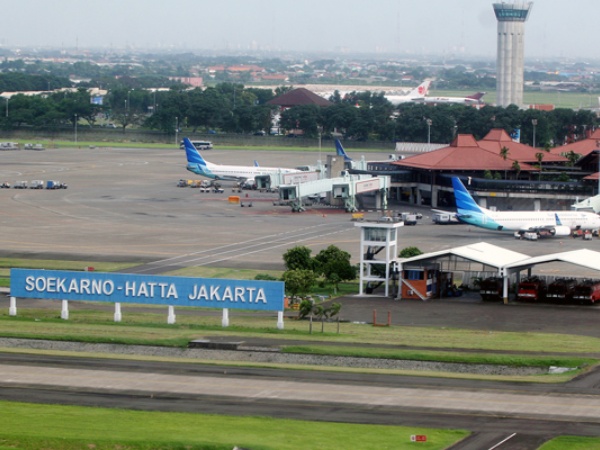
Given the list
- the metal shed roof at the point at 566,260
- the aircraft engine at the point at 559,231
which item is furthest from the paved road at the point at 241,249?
the metal shed roof at the point at 566,260

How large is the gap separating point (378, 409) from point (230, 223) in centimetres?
8501

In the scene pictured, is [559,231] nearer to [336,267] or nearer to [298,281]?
[336,267]

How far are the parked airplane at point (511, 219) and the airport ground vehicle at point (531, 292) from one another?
132ft

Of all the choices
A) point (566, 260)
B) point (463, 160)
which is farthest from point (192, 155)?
point (566, 260)

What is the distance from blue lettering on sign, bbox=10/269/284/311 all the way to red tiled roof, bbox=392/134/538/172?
295 ft

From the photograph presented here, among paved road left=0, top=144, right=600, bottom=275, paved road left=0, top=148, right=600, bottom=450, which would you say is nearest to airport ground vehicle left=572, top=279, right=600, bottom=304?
paved road left=0, top=148, right=600, bottom=450

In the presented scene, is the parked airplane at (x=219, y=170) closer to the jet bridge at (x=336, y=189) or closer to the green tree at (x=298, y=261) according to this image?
the jet bridge at (x=336, y=189)

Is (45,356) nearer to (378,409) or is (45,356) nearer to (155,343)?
(155,343)

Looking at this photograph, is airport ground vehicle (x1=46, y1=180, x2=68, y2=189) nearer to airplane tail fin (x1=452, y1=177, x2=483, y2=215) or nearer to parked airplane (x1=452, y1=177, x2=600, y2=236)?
parked airplane (x1=452, y1=177, x2=600, y2=236)

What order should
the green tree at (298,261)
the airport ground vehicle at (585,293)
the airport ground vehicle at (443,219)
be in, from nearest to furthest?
the airport ground vehicle at (585,293)
the green tree at (298,261)
the airport ground vehicle at (443,219)

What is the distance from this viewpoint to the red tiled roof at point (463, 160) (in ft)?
523

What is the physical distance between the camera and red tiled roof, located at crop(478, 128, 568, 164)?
555 ft

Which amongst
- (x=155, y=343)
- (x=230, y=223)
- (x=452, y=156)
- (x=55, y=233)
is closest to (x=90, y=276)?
(x=155, y=343)

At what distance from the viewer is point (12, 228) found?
413 ft
